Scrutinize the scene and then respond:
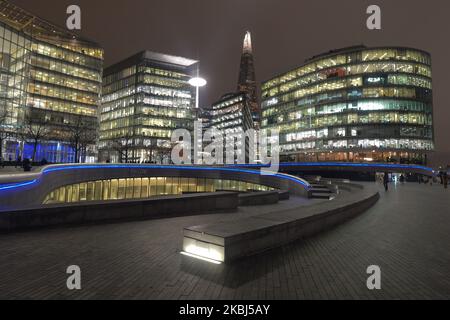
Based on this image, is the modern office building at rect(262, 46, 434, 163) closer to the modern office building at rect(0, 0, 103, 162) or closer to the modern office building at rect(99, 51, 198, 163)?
the modern office building at rect(99, 51, 198, 163)

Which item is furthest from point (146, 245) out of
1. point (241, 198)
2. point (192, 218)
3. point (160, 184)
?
point (160, 184)

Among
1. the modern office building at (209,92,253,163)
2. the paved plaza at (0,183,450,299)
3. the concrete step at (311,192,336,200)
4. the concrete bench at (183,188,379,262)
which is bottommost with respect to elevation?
the concrete step at (311,192,336,200)

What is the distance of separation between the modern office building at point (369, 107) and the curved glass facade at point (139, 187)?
5123 cm

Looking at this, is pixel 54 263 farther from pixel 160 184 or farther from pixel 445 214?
pixel 160 184

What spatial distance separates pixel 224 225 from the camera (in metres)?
7.45

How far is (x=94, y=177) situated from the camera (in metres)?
33.0

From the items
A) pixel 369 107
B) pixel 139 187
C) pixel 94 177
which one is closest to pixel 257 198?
pixel 94 177

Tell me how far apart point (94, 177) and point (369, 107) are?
77934 mm
